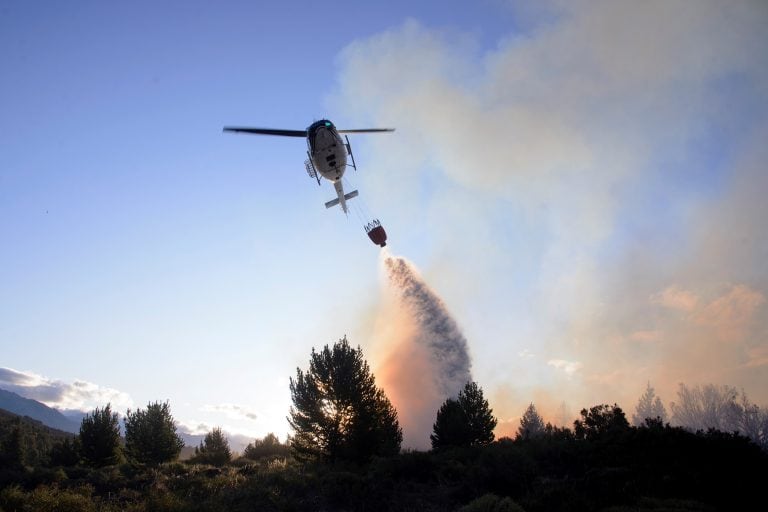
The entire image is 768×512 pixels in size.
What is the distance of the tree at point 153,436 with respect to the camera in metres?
40.2

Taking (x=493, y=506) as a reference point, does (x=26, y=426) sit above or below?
below

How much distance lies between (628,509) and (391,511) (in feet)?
27.6

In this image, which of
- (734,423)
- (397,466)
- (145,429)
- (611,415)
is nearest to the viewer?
(397,466)

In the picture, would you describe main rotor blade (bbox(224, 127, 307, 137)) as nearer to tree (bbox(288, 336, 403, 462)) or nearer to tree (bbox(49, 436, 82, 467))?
tree (bbox(288, 336, 403, 462))

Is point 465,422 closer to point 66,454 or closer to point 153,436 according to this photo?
point 153,436

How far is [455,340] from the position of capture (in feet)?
251

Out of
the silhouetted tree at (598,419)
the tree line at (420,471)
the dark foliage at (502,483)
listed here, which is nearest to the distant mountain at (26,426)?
the tree line at (420,471)

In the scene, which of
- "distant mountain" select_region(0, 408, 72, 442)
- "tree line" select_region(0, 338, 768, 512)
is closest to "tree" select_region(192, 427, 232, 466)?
"tree line" select_region(0, 338, 768, 512)

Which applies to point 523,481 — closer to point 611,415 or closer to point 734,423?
point 611,415

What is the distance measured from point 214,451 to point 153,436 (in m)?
6.07

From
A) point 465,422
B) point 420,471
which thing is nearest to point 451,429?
point 465,422

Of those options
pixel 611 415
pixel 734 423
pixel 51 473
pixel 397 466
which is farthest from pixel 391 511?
pixel 734 423

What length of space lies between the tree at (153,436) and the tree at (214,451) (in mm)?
2752

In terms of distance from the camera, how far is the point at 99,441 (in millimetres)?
38500
